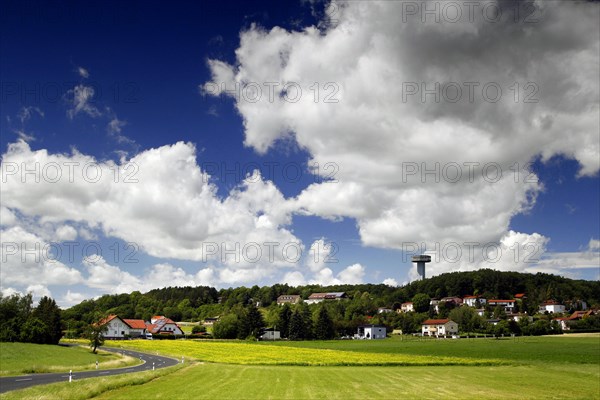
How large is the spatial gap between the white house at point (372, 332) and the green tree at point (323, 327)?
20495 mm

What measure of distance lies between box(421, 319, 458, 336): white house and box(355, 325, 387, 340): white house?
55.2 ft

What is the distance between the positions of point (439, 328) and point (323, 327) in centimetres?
5183

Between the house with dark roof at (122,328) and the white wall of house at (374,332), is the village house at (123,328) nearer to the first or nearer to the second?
the house with dark roof at (122,328)

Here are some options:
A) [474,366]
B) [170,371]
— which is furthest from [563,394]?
[170,371]

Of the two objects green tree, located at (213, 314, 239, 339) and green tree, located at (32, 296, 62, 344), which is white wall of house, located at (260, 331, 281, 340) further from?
green tree, located at (32, 296, 62, 344)

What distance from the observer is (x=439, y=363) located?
68.4 metres

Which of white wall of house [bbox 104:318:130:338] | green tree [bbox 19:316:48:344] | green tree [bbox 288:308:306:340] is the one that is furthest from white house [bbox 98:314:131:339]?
green tree [bbox 19:316:48:344]

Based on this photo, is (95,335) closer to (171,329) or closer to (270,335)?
(270,335)

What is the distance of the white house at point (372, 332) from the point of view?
172m

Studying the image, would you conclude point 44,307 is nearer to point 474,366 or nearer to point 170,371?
point 170,371

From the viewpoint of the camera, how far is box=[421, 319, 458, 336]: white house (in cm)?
17825

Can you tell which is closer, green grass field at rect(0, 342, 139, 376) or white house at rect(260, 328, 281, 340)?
green grass field at rect(0, 342, 139, 376)

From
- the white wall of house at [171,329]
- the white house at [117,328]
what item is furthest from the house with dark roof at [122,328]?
the white wall of house at [171,329]

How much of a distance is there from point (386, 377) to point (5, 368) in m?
39.7
